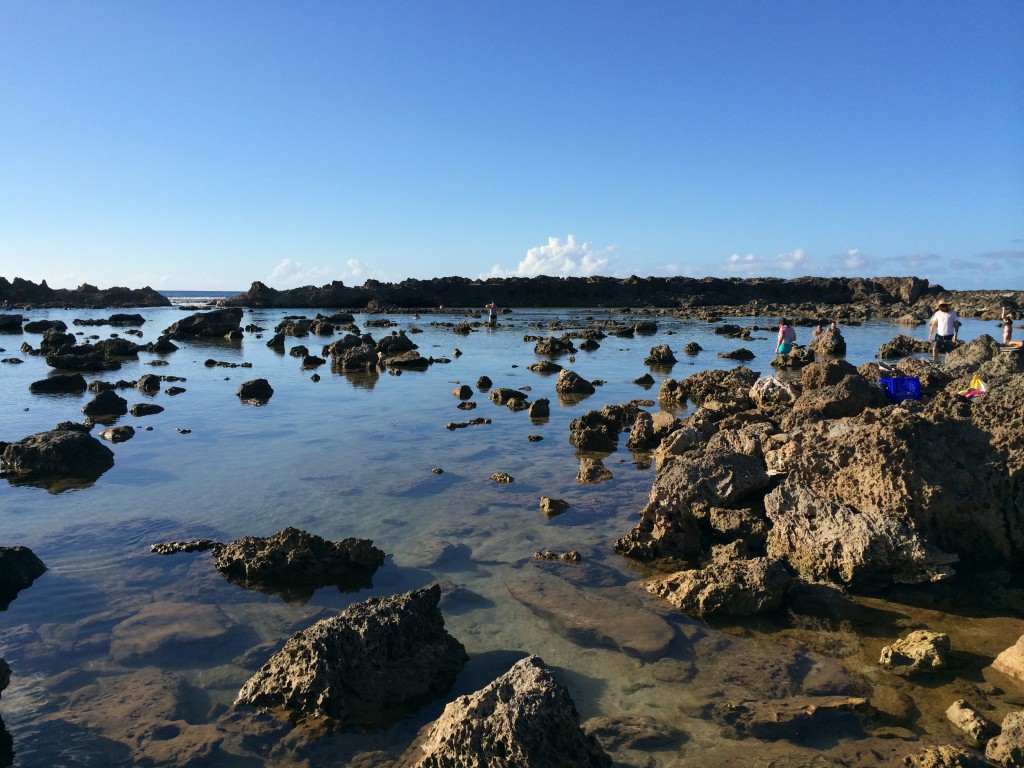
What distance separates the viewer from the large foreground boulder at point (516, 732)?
420cm

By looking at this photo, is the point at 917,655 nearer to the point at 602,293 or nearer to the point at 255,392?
the point at 255,392

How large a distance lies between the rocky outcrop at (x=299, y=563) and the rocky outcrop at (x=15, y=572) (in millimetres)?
2110

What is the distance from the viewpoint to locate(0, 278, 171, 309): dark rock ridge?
98.3 metres

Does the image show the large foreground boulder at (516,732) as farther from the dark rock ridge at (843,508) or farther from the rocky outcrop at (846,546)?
the rocky outcrop at (846,546)

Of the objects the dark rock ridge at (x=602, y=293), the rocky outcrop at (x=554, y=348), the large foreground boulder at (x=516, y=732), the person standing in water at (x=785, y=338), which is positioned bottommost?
the large foreground boulder at (x=516, y=732)

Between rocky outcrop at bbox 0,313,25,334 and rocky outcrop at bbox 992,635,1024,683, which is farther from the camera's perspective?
rocky outcrop at bbox 0,313,25,334

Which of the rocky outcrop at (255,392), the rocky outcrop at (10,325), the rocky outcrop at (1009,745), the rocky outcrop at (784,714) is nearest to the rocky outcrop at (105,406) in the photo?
the rocky outcrop at (255,392)

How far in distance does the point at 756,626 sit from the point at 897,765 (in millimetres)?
2038

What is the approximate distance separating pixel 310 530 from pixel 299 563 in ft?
5.56

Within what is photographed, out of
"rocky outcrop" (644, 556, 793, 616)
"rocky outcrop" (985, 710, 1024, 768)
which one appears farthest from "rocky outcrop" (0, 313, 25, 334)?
"rocky outcrop" (985, 710, 1024, 768)

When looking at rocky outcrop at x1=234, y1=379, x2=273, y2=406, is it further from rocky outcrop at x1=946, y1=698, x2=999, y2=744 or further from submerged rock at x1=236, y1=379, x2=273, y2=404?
rocky outcrop at x1=946, y1=698, x2=999, y2=744

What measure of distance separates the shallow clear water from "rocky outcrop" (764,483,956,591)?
1756mm

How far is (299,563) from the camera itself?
796cm

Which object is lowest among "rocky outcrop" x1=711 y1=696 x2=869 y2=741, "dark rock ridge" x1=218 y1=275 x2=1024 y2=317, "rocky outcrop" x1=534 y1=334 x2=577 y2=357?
"rocky outcrop" x1=711 y1=696 x2=869 y2=741
